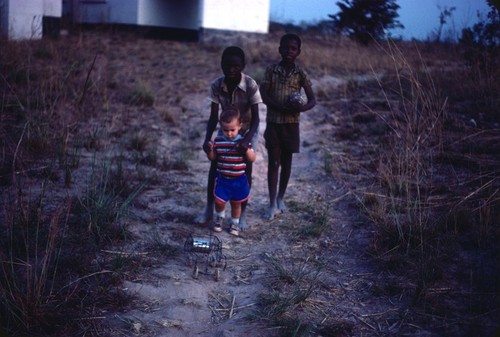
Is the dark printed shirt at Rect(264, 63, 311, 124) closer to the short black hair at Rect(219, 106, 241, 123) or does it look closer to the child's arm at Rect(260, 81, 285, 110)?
the child's arm at Rect(260, 81, 285, 110)

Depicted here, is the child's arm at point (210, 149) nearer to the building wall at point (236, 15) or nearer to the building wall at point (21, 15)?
the building wall at point (21, 15)

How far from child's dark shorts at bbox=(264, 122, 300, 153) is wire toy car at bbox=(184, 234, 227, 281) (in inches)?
45.9

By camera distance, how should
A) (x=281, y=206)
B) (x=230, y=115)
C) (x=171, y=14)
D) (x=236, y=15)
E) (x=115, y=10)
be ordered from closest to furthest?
(x=230, y=115), (x=281, y=206), (x=115, y=10), (x=236, y=15), (x=171, y=14)

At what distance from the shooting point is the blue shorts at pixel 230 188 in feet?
11.6

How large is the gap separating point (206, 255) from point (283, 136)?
1302 mm

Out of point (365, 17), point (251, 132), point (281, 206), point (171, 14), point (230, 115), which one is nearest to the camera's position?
point (230, 115)

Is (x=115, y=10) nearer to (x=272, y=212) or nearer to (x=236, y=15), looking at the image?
(x=236, y=15)

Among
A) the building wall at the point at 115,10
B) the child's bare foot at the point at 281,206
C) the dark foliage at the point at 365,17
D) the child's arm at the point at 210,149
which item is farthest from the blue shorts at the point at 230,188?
the building wall at the point at 115,10

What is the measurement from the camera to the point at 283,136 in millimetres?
Result: 3922

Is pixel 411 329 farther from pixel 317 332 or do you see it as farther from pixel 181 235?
pixel 181 235

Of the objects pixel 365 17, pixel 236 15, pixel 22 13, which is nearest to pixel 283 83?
pixel 365 17

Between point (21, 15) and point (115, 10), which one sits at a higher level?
point (115, 10)

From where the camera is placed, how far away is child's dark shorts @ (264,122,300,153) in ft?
12.8

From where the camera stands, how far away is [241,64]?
11.3ft
